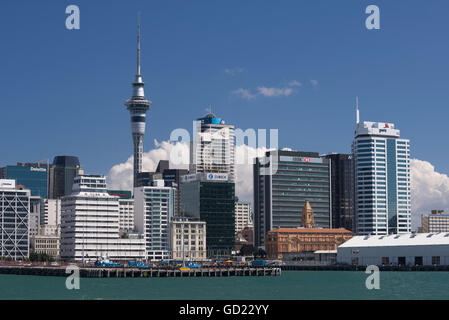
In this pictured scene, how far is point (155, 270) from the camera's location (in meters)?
180
